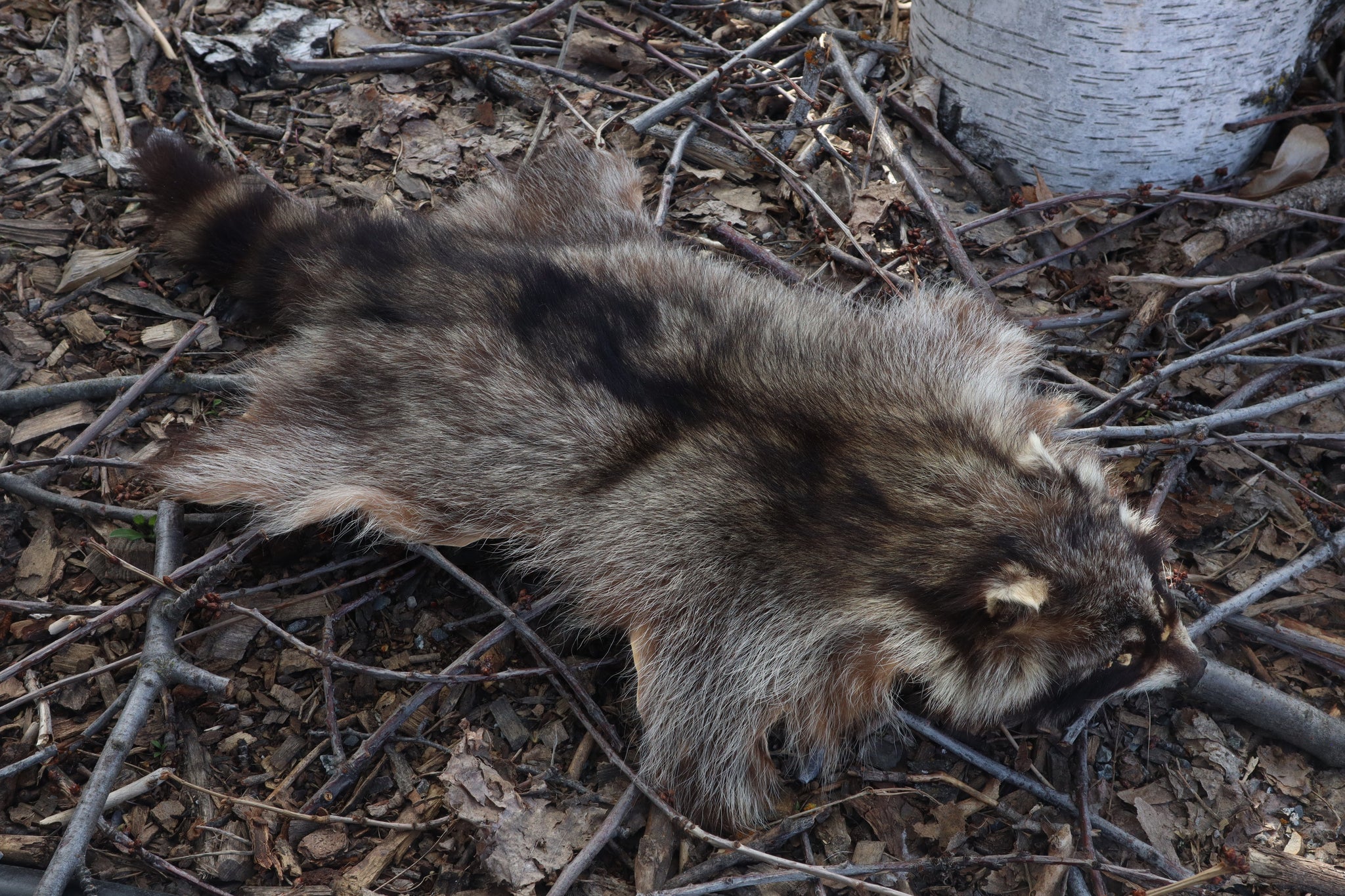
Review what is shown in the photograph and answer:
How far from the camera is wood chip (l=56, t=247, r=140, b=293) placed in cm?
438

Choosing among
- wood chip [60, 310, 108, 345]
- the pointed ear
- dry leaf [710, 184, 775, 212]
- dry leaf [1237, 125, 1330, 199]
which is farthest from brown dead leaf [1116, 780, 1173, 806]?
wood chip [60, 310, 108, 345]

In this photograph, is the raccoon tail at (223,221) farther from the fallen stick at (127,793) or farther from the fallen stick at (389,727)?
the fallen stick at (127,793)

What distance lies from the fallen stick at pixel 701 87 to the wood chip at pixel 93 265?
2568mm

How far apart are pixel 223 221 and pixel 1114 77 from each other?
4.08 metres

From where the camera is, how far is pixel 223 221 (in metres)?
4.25

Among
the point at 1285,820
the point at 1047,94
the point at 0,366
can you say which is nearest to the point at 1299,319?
the point at 1047,94

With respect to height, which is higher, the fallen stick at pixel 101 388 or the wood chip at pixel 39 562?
the fallen stick at pixel 101 388

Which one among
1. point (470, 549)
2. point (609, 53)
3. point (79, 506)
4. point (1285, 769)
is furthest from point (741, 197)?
point (1285, 769)

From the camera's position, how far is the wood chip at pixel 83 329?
169 inches

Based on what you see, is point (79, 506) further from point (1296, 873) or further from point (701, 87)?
point (1296, 873)

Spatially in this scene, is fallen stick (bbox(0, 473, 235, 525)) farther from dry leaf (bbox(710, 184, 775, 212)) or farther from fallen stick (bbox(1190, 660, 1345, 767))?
fallen stick (bbox(1190, 660, 1345, 767))

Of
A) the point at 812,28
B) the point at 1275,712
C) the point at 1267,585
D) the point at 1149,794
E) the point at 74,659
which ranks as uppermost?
Result: the point at 812,28

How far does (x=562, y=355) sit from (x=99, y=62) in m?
3.42

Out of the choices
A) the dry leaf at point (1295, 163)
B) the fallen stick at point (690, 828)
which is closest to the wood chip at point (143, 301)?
the fallen stick at point (690, 828)
